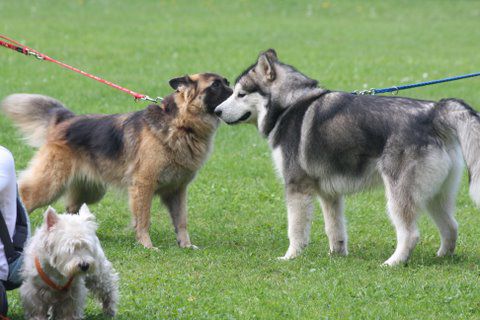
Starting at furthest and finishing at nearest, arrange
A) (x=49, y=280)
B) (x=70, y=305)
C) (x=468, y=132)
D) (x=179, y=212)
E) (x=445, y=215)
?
(x=179, y=212), (x=445, y=215), (x=468, y=132), (x=70, y=305), (x=49, y=280)

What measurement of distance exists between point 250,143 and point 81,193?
488cm

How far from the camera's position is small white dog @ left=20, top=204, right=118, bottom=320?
550 cm

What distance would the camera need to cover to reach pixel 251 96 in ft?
27.6

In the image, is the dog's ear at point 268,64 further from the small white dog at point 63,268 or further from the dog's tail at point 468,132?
the small white dog at point 63,268

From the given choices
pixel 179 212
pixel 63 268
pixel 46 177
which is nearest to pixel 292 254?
pixel 179 212

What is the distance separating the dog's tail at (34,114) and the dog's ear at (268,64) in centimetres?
220

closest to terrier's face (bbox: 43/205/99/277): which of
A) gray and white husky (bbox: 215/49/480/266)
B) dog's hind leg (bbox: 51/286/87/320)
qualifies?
dog's hind leg (bbox: 51/286/87/320)

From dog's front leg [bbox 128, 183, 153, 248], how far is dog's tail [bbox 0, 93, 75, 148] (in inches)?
46.2

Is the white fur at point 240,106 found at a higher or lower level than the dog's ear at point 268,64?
lower

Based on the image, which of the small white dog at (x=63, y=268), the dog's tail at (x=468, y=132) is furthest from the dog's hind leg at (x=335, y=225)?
the small white dog at (x=63, y=268)

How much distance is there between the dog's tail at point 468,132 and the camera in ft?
24.0

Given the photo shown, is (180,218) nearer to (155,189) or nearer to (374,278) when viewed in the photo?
(155,189)

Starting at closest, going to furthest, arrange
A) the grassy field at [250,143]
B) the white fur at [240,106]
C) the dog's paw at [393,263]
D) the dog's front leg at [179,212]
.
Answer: the grassy field at [250,143] < the dog's paw at [393,263] < the white fur at [240,106] < the dog's front leg at [179,212]

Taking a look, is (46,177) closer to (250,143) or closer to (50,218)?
(50,218)
